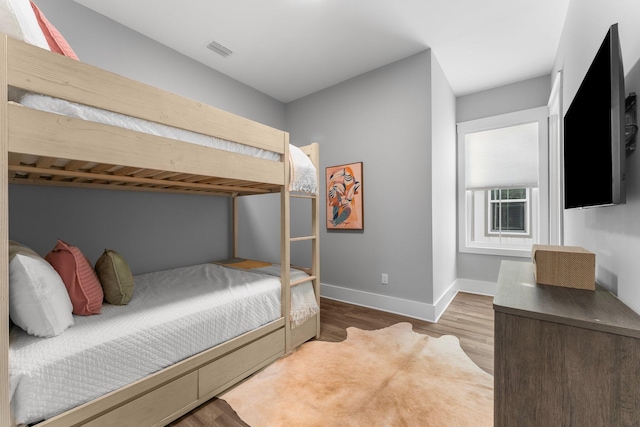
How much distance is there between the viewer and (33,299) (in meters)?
1.08

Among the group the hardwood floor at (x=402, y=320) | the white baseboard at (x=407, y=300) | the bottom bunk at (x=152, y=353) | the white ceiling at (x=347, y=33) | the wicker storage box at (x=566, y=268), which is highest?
the white ceiling at (x=347, y=33)

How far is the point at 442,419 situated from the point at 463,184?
116 inches

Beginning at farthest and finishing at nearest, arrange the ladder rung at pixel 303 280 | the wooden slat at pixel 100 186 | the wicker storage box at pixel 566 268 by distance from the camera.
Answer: the ladder rung at pixel 303 280
the wooden slat at pixel 100 186
the wicker storage box at pixel 566 268

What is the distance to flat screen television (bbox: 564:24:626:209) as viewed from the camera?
3.05ft

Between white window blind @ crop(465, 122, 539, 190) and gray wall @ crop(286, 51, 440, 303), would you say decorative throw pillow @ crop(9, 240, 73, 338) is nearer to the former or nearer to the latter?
gray wall @ crop(286, 51, 440, 303)

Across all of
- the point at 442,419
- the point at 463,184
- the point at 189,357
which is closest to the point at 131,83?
the point at 189,357

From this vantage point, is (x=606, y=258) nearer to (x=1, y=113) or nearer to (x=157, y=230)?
(x=1, y=113)

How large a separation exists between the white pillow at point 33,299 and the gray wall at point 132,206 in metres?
1.00

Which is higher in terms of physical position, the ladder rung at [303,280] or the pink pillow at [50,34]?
the pink pillow at [50,34]

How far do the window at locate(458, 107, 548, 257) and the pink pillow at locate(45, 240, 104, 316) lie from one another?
3792 millimetres

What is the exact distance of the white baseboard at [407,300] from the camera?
267 centimetres

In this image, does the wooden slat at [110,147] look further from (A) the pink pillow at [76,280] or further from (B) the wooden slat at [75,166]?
(A) the pink pillow at [76,280]

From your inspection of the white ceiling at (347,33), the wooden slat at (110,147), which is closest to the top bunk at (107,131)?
the wooden slat at (110,147)

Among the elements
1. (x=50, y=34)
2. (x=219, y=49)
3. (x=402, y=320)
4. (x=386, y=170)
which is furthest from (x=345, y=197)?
(x=50, y=34)
